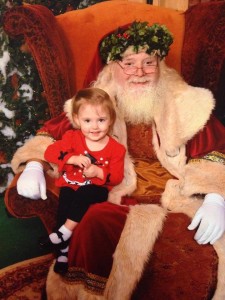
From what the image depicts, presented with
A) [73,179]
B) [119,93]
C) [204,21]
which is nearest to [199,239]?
[73,179]

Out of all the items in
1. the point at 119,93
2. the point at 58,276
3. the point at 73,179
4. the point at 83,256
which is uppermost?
the point at 119,93

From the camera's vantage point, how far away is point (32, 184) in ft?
5.36

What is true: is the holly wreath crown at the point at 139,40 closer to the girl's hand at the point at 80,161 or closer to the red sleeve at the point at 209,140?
the red sleeve at the point at 209,140

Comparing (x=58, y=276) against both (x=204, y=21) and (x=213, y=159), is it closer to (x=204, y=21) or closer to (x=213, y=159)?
(x=213, y=159)

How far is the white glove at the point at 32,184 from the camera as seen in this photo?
5.36 feet

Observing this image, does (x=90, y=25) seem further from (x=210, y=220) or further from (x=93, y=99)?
(x=210, y=220)

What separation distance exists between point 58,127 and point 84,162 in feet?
1.20

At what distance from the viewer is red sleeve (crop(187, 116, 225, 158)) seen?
1.83m

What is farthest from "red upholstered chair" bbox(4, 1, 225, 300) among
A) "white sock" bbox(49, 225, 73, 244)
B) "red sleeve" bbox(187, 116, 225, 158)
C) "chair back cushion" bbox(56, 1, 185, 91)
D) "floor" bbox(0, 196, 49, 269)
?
"floor" bbox(0, 196, 49, 269)

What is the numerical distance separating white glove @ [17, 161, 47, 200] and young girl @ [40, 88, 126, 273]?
0.07 metres

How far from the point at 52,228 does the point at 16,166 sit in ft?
1.13

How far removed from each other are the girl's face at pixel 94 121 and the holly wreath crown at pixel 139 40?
14.2 inches

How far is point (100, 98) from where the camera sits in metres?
1.64

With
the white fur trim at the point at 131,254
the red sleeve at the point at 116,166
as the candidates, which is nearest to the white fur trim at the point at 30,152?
the red sleeve at the point at 116,166
